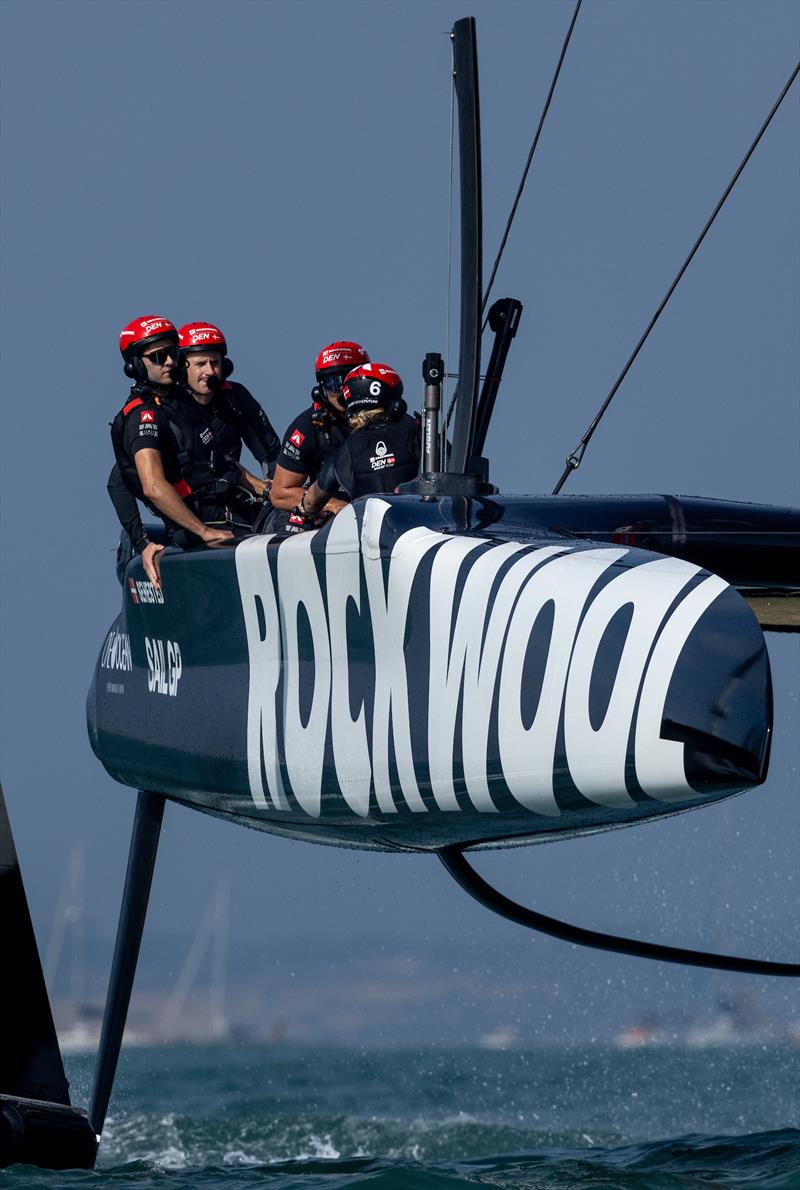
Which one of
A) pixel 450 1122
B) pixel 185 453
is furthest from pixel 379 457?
pixel 450 1122

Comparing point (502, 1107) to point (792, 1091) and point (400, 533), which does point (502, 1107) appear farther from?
point (400, 533)

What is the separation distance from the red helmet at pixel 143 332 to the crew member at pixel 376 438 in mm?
986

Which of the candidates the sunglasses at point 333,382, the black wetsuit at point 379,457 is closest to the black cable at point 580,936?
the black wetsuit at point 379,457

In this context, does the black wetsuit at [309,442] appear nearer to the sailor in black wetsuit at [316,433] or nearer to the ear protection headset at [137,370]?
the sailor in black wetsuit at [316,433]

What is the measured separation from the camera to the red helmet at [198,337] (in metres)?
6.70

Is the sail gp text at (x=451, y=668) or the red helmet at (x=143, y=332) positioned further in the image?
the red helmet at (x=143, y=332)

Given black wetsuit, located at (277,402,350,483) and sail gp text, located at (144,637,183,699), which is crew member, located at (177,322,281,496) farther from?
sail gp text, located at (144,637,183,699)

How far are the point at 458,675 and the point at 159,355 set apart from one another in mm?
2410

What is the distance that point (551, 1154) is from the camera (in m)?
6.78

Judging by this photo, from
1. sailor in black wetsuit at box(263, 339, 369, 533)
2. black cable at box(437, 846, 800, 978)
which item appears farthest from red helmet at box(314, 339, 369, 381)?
black cable at box(437, 846, 800, 978)

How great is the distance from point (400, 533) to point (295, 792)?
0.86 meters

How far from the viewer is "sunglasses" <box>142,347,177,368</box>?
6516 millimetres

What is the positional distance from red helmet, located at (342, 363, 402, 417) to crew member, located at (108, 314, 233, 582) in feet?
2.50

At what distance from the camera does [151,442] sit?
638cm
